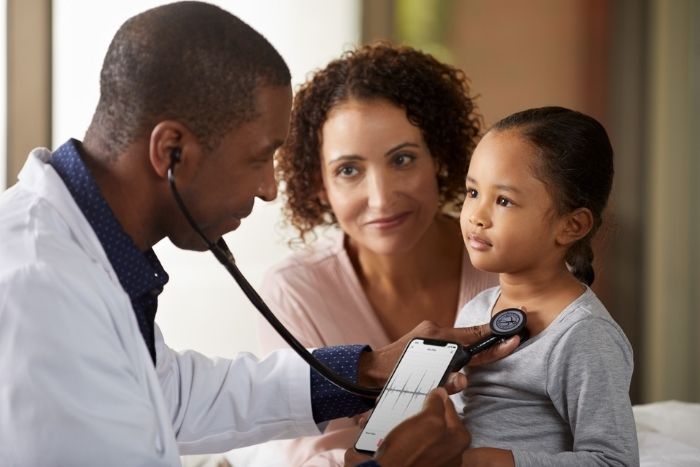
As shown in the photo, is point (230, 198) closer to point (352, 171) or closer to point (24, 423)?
point (24, 423)

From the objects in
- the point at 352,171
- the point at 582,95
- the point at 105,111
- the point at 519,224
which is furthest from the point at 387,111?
the point at 582,95

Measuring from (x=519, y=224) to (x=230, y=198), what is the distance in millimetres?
424

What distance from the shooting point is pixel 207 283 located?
3148 millimetres

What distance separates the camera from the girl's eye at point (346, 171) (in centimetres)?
206

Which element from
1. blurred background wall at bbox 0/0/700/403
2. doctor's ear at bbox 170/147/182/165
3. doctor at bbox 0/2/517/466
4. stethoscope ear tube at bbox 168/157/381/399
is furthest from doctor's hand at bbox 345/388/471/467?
blurred background wall at bbox 0/0/700/403

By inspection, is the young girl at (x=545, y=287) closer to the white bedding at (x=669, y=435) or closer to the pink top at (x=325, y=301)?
the white bedding at (x=669, y=435)

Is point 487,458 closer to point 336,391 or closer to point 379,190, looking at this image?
point 336,391

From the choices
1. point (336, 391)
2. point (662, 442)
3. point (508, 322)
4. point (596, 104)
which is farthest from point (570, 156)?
point (596, 104)

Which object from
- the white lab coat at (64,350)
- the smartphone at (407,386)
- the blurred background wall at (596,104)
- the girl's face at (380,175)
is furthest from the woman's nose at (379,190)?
the blurred background wall at (596,104)

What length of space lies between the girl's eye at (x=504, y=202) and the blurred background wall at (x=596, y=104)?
1767mm

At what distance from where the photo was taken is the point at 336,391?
1.57 meters

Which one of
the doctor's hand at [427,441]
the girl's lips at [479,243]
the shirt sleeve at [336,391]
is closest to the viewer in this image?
the doctor's hand at [427,441]

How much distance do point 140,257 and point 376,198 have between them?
76 cm

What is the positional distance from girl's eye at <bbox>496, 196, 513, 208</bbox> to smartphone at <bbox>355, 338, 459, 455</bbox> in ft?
0.72
